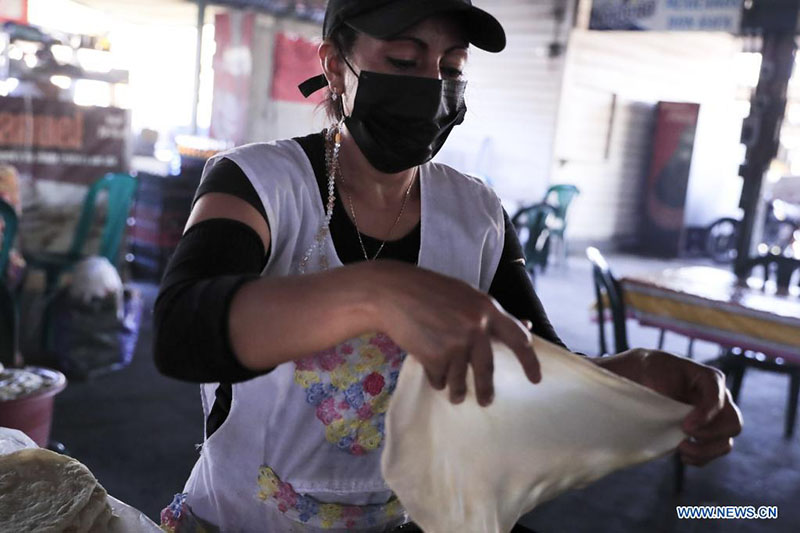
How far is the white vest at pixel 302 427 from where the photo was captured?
1.15 meters

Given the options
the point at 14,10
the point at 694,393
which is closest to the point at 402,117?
the point at 694,393

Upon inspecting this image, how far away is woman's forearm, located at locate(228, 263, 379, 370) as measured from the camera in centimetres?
79

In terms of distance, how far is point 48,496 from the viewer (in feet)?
3.94

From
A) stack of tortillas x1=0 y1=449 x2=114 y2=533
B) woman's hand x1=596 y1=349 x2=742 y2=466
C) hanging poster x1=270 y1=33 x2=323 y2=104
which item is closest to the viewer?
woman's hand x1=596 y1=349 x2=742 y2=466

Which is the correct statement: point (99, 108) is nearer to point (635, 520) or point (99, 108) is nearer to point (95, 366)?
point (95, 366)

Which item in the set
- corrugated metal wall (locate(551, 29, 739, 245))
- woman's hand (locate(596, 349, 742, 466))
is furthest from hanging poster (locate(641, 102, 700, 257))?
woman's hand (locate(596, 349, 742, 466))

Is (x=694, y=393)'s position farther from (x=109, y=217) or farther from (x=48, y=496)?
(x=109, y=217)

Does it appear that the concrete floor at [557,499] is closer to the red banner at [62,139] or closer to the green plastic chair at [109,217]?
the green plastic chair at [109,217]

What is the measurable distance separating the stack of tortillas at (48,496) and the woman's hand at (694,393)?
0.84 meters

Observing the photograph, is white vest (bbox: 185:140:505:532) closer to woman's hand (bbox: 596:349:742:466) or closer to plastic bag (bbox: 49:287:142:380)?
woman's hand (bbox: 596:349:742:466)

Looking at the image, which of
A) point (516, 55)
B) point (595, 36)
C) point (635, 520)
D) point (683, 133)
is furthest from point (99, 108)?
point (683, 133)

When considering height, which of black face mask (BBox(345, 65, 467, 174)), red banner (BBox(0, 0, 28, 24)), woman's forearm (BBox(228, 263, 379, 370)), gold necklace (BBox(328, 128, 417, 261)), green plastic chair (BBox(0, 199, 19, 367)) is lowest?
green plastic chair (BBox(0, 199, 19, 367))

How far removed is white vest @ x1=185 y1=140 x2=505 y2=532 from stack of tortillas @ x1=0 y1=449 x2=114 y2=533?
0.19 meters

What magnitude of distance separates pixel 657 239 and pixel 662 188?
84 cm
